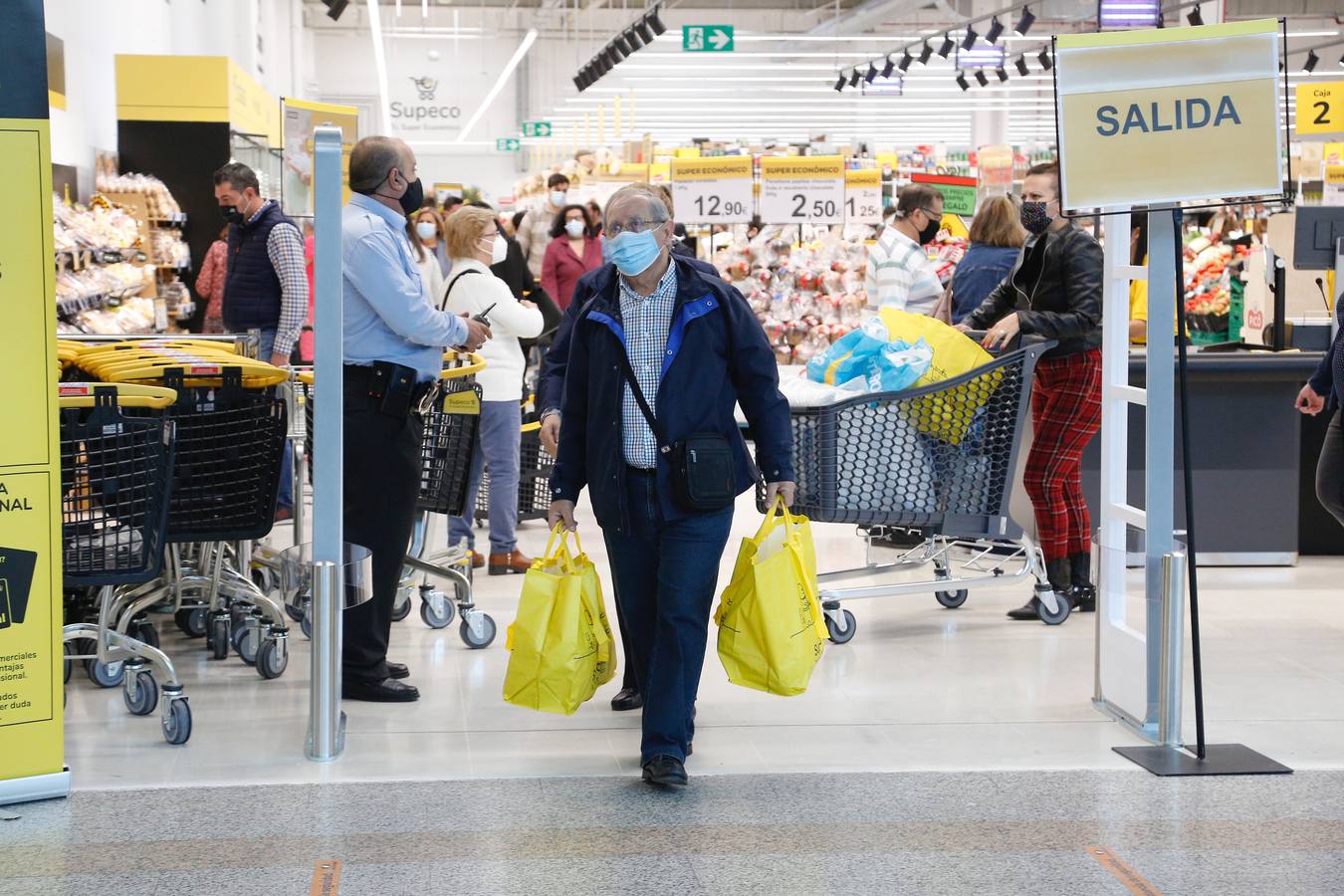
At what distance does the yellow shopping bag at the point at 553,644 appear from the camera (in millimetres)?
3691

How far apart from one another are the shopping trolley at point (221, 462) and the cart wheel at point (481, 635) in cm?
63

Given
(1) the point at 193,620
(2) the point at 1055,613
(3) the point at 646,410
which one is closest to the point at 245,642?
(1) the point at 193,620

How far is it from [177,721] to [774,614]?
5.23 ft

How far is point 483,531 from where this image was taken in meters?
8.05

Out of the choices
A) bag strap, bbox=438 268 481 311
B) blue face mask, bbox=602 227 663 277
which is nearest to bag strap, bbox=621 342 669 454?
blue face mask, bbox=602 227 663 277

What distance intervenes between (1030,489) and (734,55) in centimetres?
2332

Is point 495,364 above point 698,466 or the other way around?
above

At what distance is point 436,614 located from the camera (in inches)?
219

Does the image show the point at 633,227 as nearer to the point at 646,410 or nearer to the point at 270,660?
the point at 646,410

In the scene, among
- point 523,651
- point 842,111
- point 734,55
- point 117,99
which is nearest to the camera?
point 523,651

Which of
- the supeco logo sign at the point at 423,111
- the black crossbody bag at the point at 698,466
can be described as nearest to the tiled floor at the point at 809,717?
the black crossbody bag at the point at 698,466

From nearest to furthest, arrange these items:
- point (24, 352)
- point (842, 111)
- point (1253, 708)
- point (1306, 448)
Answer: point (24, 352) < point (1253, 708) < point (1306, 448) < point (842, 111)

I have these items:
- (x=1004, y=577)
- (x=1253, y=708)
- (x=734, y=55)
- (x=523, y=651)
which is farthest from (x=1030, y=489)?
(x=734, y=55)

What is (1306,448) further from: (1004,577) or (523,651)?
(523,651)
